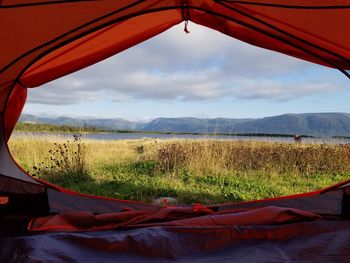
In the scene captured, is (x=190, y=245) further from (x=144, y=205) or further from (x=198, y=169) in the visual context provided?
(x=198, y=169)

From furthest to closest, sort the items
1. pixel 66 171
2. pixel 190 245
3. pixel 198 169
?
1. pixel 198 169
2. pixel 66 171
3. pixel 190 245

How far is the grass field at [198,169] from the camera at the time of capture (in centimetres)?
512

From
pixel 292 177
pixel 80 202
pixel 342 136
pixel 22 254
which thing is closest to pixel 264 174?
pixel 292 177

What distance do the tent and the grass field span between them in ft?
6.14

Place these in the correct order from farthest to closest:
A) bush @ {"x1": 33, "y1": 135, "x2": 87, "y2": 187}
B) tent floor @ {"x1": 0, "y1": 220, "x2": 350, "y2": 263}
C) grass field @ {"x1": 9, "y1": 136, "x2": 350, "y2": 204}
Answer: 1. bush @ {"x1": 33, "y1": 135, "x2": 87, "y2": 187}
2. grass field @ {"x1": 9, "y1": 136, "x2": 350, "y2": 204}
3. tent floor @ {"x1": 0, "y1": 220, "x2": 350, "y2": 263}

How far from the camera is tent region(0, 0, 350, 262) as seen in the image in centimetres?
201

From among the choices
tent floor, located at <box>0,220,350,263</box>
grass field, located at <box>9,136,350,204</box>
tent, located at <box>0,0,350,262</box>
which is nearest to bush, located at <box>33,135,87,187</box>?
grass field, located at <box>9,136,350,204</box>

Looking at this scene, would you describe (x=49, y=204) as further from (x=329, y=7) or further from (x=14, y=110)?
(x=329, y=7)

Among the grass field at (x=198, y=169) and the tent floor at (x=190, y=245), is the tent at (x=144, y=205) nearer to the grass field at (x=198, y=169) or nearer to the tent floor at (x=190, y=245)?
the tent floor at (x=190, y=245)

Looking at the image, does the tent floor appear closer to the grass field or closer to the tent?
the tent

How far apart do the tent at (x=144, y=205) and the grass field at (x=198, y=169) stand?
1.87 metres

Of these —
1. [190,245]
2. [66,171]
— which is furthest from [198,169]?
[190,245]

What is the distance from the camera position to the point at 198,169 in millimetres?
6516

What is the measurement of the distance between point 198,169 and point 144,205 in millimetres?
3509
